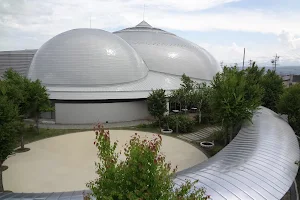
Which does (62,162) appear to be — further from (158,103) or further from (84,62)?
(84,62)

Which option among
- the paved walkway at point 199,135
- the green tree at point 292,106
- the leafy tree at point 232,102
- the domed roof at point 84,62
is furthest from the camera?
the domed roof at point 84,62

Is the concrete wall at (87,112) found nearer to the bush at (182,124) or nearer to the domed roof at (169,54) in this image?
the bush at (182,124)

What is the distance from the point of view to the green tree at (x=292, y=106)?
22859 millimetres

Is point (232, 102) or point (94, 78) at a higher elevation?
point (94, 78)

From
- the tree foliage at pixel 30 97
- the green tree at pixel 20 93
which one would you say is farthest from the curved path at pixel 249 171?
the tree foliage at pixel 30 97

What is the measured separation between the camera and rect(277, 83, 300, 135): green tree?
75.0ft

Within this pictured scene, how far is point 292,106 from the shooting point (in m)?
23.1

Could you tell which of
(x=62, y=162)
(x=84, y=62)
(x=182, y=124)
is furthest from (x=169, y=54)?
(x=62, y=162)

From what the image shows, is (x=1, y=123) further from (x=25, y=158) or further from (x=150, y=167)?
(x=150, y=167)

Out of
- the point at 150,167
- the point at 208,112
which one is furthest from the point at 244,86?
the point at 150,167

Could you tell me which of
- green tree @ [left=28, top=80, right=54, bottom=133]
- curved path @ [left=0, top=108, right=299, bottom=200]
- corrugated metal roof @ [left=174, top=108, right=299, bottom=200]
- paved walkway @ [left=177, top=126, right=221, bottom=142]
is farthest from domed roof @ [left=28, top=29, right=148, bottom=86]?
curved path @ [left=0, top=108, right=299, bottom=200]

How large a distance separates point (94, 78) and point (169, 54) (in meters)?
16.7

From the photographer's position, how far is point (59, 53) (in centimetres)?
3488

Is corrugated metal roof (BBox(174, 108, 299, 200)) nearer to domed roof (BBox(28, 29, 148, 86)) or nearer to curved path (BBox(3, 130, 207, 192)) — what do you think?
curved path (BBox(3, 130, 207, 192))
